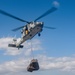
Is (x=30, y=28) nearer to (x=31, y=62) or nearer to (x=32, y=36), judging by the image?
(x=32, y=36)

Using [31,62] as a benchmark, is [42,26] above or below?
above

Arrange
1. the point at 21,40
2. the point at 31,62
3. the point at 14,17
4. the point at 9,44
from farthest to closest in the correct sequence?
the point at 9,44
the point at 21,40
the point at 14,17
the point at 31,62

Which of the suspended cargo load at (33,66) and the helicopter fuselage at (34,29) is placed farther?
the helicopter fuselage at (34,29)

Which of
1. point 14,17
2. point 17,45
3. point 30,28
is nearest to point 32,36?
point 30,28

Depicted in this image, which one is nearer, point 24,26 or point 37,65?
point 37,65

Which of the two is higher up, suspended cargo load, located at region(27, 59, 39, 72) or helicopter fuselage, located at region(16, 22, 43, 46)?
helicopter fuselage, located at region(16, 22, 43, 46)

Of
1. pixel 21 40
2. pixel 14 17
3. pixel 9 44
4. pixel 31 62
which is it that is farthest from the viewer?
pixel 9 44

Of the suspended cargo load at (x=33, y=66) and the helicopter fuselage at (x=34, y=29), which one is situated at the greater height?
the helicopter fuselage at (x=34, y=29)

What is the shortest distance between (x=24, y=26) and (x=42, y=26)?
24.2 feet

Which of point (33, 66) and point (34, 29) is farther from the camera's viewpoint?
point (34, 29)

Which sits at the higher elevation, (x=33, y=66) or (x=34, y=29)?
(x=34, y=29)

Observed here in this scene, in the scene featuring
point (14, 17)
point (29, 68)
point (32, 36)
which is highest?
point (14, 17)

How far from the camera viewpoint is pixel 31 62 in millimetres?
66438

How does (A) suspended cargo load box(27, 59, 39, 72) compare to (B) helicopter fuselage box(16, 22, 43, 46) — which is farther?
(B) helicopter fuselage box(16, 22, 43, 46)
